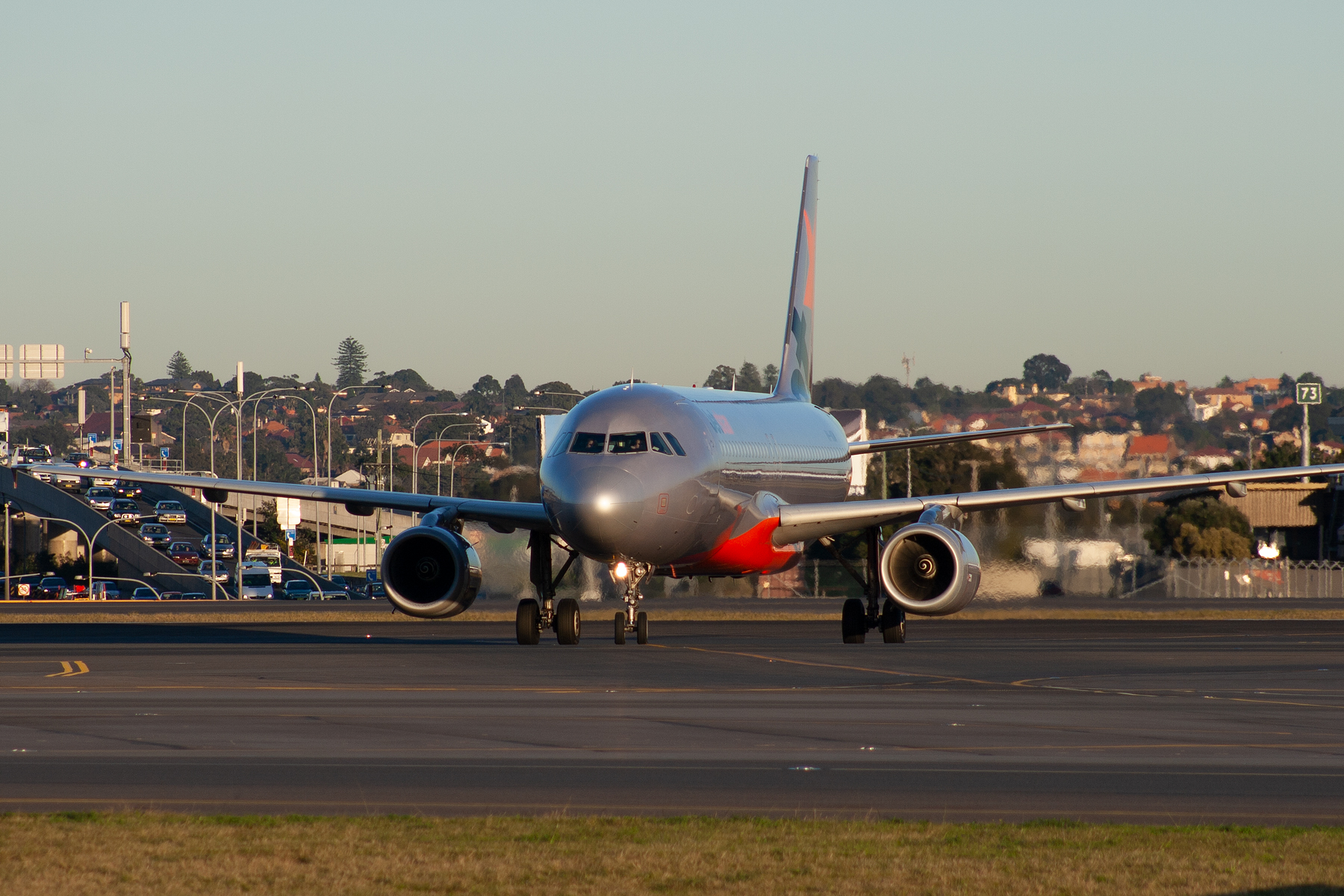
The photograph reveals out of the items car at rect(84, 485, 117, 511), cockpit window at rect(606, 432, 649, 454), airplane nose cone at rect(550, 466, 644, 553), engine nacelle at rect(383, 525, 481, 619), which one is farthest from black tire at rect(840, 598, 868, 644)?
car at rect(84, 485, 117, 511)

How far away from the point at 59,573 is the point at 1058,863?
11555cm

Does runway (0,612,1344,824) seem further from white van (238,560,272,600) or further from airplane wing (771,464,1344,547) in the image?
white van (238,560,272,600)

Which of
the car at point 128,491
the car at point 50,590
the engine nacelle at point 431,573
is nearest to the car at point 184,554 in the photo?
the car at point 50,590

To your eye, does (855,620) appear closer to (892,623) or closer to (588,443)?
(892,623)

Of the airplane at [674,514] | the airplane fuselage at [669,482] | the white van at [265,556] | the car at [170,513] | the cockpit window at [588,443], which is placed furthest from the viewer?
the car at [170,513]

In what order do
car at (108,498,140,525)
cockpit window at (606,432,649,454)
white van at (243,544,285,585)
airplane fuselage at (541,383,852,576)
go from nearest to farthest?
airplane fuselage at (541,383,852,576) → cockpit window at (606,432,649,454) → white van at (243,544,285,585) → car at (108,498,140,525)

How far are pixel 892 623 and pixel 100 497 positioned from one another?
108 m

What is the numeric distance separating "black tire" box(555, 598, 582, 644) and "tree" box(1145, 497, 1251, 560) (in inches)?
1221

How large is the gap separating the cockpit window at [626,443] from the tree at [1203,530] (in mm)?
32215

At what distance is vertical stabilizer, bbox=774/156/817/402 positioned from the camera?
45.8m

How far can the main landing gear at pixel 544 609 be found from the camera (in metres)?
30.7

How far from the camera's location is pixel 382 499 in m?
32.9

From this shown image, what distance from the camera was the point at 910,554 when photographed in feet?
100

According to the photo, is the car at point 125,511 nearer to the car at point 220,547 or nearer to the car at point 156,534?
the car at point 156,534
